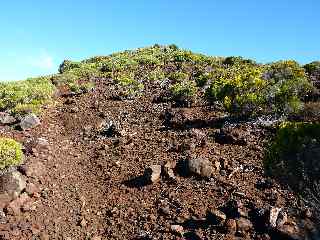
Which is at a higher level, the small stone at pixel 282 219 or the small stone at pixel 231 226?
the small stone at pixel 282 219

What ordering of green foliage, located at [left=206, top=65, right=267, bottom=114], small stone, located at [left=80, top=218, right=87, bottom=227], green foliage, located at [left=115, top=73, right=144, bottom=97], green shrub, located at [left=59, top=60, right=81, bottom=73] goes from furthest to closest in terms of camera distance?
green shrub, located at [left=59, top=60, right=81, bottom=73] → green foliage, located at [left=115, top=73, right=144, bottom=97] → green foliage, located at [left=206, top=65, right=267, bottom=114] → small stone, located at [left=80, top=218, right=87, bottom=227]

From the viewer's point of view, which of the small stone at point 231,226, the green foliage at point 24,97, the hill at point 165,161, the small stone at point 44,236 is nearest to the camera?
the small stone at point 231,226

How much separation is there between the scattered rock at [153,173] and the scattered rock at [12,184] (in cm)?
433

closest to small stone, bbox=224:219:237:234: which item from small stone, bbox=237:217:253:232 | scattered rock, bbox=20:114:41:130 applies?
small stone, bbox=237:217:253:232

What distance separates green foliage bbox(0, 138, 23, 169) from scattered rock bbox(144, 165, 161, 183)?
198 inches

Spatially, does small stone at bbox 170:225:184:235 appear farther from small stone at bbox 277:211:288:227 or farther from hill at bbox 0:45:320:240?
small stone at bbox 277:211:288:227

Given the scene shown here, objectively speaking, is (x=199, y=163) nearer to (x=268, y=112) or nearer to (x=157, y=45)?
(x=268, y=112)

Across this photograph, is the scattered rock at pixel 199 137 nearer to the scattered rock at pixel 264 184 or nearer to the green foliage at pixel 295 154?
the scattered rock at pixel 264 184

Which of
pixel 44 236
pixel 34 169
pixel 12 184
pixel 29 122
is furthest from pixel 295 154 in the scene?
pixel 29 122

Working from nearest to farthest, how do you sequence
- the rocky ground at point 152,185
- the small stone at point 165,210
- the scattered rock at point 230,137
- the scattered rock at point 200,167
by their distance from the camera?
the rocky ground at point 152,185, the small stone at point 165,210, the scattered rock at point 200,167, the scattered rock at point 230,137

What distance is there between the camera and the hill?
13562mm

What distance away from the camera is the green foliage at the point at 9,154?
17969 mm

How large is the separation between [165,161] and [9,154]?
5.81 m

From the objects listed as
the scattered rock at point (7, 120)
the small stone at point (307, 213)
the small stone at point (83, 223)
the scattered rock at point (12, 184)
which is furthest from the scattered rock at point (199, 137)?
the scattered rock at point (7, 120)
